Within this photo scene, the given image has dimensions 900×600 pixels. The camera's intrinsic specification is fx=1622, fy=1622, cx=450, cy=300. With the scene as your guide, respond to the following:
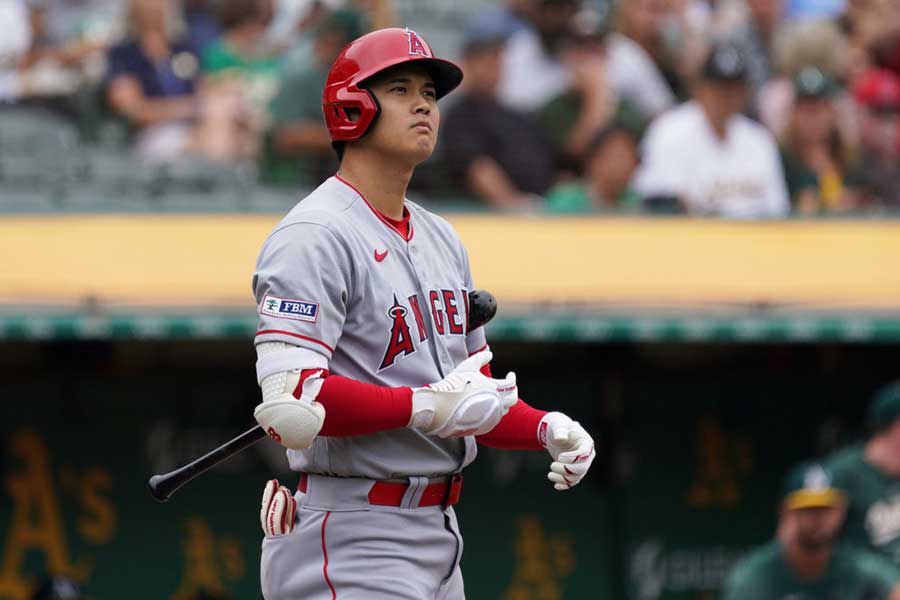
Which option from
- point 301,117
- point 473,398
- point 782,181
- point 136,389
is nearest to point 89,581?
point 136,389

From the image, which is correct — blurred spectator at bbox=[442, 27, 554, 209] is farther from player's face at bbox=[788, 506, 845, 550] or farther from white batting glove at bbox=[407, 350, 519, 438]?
white batting glove at bbox=[407, 350, 519, 438]

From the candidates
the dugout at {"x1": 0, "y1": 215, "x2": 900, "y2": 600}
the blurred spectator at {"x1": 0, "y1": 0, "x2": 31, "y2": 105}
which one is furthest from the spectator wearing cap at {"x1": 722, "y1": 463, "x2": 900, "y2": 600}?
the blurred spectator at {"x1": 0, "y1": 0, "x2": 31, "y2": 105}

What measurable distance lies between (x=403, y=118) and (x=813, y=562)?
133 inches

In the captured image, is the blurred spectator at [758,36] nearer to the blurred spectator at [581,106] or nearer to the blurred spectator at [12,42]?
the blurred spectator at [581,106]

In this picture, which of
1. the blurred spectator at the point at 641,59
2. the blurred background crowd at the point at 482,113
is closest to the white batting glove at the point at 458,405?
the blurred background crowd at the point at 482,113

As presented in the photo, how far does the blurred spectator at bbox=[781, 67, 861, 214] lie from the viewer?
25.2 feet

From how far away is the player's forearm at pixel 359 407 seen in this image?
2834mm

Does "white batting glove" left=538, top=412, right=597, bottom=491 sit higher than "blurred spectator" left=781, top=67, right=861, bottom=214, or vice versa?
"blurred spectator" left=781, top=67, right=861, bottom=214

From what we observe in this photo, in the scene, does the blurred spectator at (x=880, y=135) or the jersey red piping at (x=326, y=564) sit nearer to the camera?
the jersey red piping at (x=326, y=564)

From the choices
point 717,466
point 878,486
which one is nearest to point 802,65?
point 717,466

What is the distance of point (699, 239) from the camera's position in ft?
23.3

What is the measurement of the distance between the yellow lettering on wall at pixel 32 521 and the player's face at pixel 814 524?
121 inches

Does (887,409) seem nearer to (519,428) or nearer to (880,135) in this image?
(880,135)

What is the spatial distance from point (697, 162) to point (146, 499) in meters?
2.86
